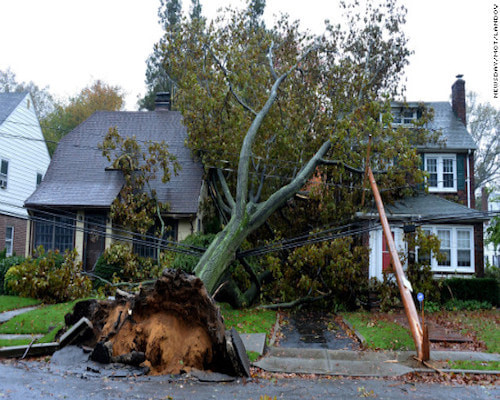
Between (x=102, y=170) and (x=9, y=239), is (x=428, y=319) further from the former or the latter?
(x=9, y=239)

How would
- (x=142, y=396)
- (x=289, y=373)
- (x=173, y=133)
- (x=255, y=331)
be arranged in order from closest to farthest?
(x=142, y=396) < (x=289, y=373) < (x=255, y=331) < (x=173, y=133)

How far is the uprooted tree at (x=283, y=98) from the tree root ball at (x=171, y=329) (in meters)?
6.60

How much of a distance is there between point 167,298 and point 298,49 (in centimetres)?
1317

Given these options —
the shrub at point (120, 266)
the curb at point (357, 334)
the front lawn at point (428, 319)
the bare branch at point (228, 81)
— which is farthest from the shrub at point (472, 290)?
the shrub at point (120, 266)

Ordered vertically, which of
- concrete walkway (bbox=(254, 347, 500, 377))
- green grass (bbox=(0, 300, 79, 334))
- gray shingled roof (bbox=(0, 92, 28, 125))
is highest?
gray shingled roof (bbox=(0, 92, 28, 125))

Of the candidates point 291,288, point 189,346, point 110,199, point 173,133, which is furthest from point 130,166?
point 189,346

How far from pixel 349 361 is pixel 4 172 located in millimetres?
19523

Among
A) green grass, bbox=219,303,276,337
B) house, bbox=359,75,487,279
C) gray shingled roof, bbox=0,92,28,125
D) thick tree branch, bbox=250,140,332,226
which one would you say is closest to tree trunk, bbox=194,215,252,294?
thick tree branch, bbox=250,140,332,226

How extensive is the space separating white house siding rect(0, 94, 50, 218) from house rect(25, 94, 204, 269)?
3547mm

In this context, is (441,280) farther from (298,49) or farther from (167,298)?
(167,298)

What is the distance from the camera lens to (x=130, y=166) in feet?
59.6

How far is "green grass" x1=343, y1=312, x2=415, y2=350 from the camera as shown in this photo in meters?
10.8

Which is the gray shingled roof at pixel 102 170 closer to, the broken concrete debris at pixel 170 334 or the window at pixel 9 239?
the window at pixel 9 239

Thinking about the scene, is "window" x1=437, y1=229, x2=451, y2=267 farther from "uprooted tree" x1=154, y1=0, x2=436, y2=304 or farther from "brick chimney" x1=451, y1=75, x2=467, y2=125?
"brick chimney" x1=451, y1=75, x2=467, y2=125
